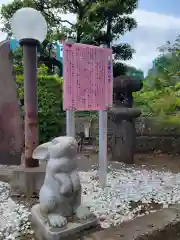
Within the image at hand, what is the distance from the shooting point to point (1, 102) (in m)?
4.50

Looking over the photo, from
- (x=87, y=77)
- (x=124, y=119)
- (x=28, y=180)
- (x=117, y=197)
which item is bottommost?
(x=117, y=197)

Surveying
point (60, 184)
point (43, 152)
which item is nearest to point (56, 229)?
point (60, 184)

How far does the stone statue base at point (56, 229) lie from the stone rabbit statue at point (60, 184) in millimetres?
41

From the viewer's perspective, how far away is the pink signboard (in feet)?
11.5

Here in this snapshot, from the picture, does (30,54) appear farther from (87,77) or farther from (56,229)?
(56,229)

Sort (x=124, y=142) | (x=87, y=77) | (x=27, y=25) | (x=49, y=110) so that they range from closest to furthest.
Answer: (x=27, y=25) < (x=87, y=77) < (x=124, y=142) < (x=49, y=110)

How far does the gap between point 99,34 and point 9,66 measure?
34.3ft

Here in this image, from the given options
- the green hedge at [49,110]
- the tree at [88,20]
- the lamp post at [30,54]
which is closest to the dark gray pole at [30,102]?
the lamp post at [30,54]

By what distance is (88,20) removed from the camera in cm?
1380

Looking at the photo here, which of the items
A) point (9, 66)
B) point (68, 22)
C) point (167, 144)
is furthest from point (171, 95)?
point (68, 22)

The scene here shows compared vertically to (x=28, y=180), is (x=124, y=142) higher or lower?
higher

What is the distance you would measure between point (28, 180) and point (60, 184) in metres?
1.22

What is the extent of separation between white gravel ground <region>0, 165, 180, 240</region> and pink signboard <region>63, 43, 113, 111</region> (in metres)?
1.12

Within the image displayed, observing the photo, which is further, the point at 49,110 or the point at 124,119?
the point at 49,110
